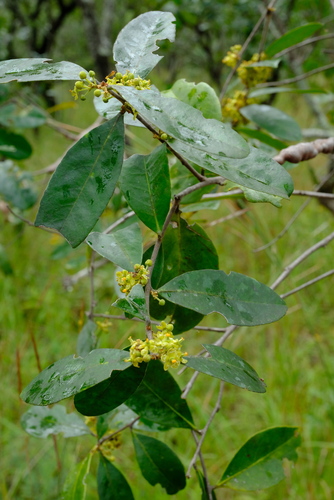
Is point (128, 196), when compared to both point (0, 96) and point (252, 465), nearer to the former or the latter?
point (252, 465)

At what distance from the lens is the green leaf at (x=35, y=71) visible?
1.08ft

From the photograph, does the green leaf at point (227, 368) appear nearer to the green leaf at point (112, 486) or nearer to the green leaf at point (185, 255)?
the green leaf at point (185, 255)

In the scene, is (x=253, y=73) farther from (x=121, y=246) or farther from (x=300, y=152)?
(x=121, y=246)

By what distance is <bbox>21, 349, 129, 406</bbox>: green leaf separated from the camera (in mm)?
308

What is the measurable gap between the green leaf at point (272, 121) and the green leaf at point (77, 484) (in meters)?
0.60

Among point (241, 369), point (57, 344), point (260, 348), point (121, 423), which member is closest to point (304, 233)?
point (260, 348)

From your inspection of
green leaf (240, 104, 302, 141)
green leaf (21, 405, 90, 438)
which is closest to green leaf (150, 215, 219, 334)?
green leaf (21, 405, 90, 438)

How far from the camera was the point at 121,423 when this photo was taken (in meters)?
0.62

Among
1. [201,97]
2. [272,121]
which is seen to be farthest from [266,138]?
[201,97]

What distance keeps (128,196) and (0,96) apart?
2.96ft

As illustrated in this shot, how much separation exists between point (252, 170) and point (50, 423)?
47 cm

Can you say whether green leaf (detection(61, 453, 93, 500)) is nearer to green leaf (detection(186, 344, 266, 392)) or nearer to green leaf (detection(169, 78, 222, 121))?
green leaf (detection(186, 344, 266, 392))

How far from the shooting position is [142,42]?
428 millimetres

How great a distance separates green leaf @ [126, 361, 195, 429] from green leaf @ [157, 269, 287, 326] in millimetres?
132
